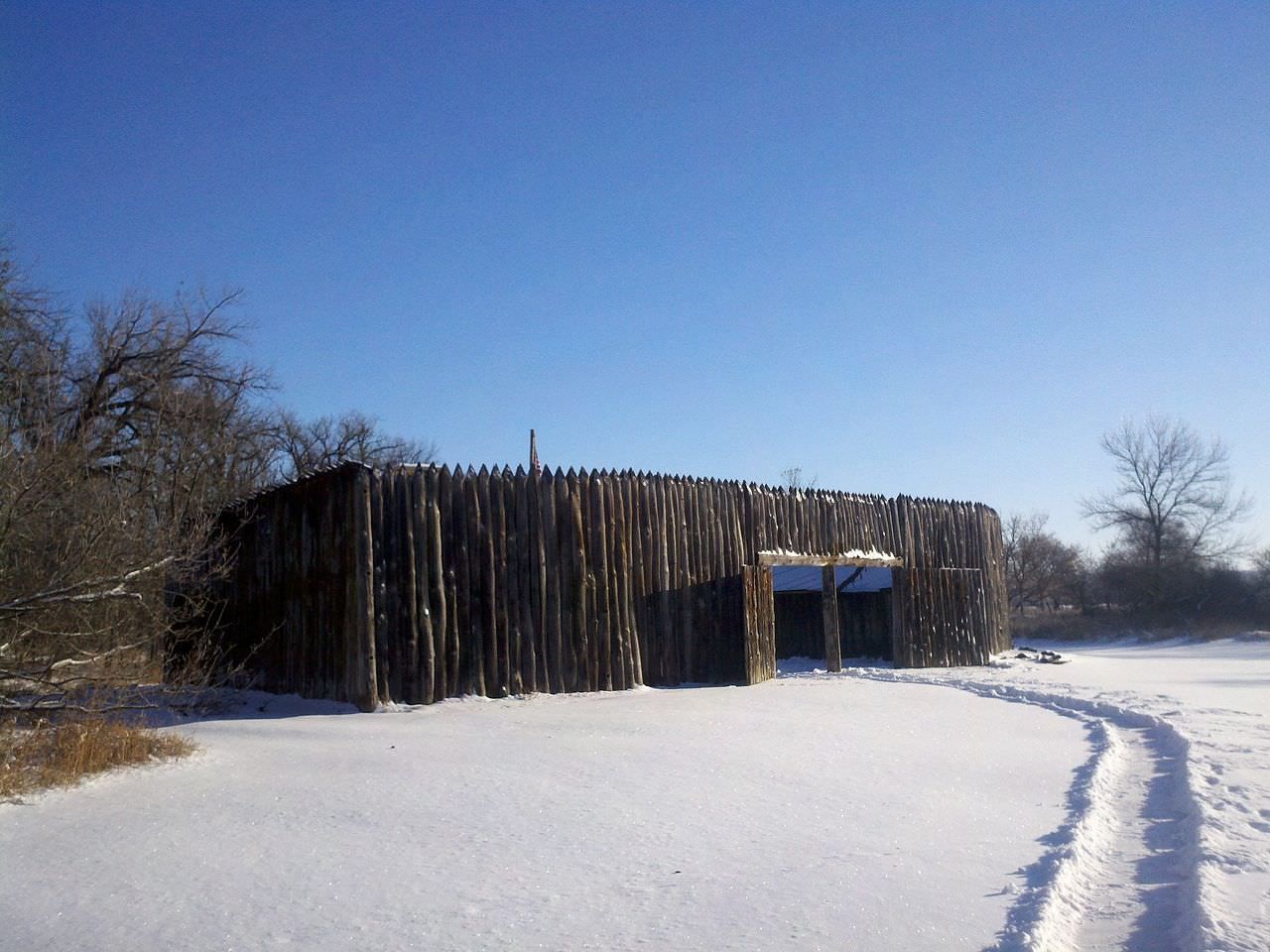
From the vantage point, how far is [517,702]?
1125cm

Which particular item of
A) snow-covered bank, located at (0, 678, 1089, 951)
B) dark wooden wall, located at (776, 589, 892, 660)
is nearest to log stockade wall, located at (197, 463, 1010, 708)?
snow-covered bank, located at (0, 678, 1089, 951)

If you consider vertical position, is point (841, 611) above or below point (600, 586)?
below

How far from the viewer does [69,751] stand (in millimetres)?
6773

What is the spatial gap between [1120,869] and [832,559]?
11.3 m

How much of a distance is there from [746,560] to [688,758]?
24.0 feet

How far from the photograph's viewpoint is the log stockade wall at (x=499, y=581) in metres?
11.0

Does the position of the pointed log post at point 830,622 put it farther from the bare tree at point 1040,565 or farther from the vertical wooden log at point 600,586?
the bare tree at point 1040,565

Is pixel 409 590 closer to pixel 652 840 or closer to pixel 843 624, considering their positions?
pixel 652 840

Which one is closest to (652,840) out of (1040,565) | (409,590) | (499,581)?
(409,590)

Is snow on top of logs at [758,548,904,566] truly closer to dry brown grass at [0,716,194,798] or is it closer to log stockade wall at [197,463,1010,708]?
log stockade wall at [197,463,1010,708]

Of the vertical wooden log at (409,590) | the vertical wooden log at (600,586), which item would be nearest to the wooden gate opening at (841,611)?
the vertical wooden log at (600,586)

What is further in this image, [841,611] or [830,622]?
[841,611]

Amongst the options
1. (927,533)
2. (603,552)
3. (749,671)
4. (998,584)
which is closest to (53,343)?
(603,552)

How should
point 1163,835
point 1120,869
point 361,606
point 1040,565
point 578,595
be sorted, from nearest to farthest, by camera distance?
point 1120,869, point 1163,835, point 361,606, point 578,595, point 1040,565
